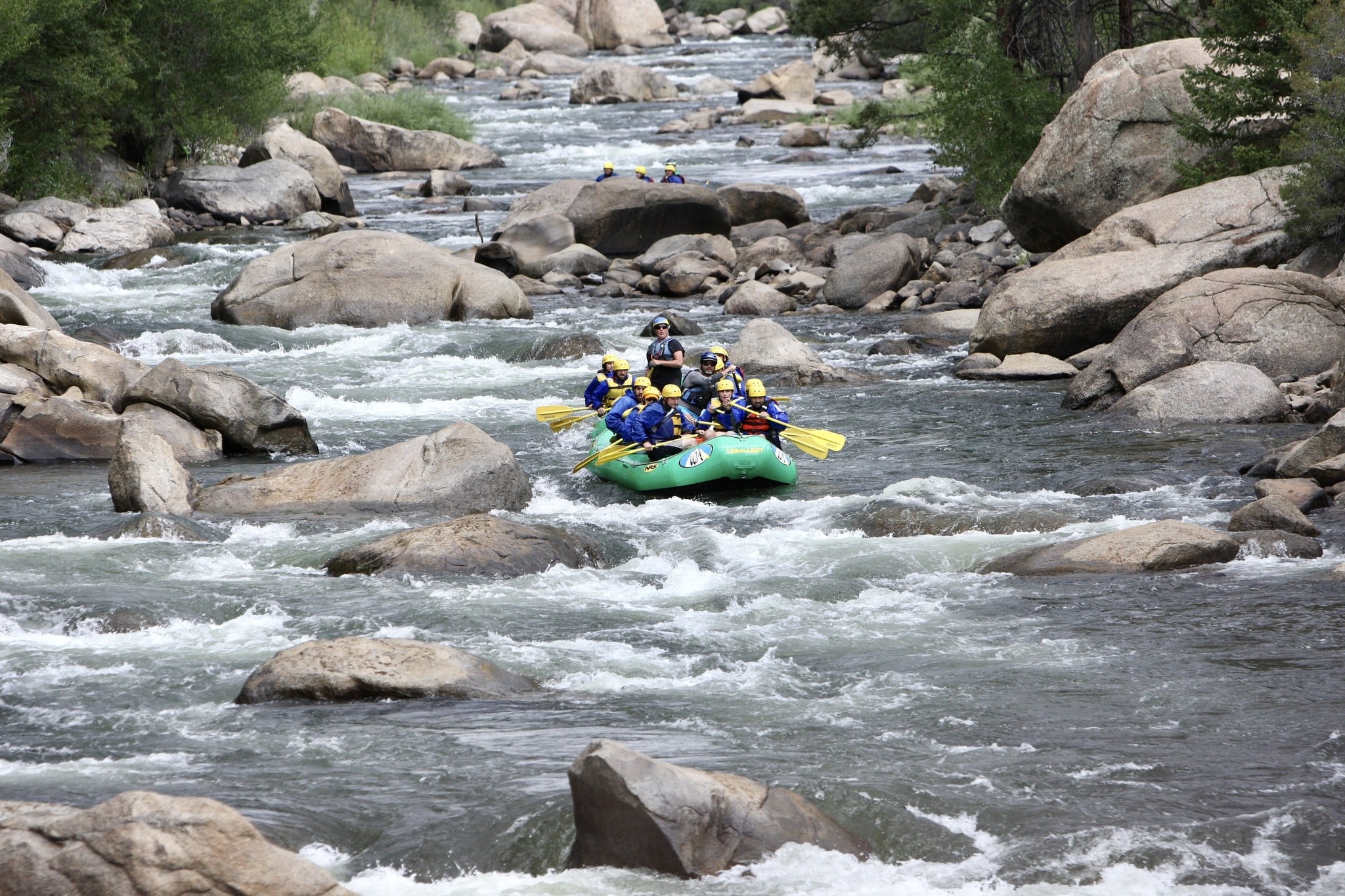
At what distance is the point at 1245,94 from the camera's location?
16.8 m

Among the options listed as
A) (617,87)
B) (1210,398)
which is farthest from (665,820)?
(617,87)

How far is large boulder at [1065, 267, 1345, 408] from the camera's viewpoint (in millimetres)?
13961

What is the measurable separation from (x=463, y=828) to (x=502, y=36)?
163 feet

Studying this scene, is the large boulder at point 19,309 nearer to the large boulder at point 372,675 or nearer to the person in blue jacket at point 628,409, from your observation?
the person in blue jacket at point 628,409

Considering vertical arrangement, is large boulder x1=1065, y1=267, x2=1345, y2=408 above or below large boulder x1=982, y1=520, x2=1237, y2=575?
above

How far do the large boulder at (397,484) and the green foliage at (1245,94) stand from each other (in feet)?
31.7

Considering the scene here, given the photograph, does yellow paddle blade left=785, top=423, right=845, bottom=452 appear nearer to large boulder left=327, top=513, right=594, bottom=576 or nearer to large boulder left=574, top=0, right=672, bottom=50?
large boulder left=327, top=513, right=594, bottom=576

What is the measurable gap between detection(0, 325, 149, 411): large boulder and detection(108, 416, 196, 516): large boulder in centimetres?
286

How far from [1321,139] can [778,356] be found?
595 centimetres

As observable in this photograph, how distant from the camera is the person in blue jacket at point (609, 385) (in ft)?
45.6

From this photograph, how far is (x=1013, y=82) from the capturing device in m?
21.5

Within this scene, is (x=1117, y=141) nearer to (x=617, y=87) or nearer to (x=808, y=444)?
(x=808, y=444)

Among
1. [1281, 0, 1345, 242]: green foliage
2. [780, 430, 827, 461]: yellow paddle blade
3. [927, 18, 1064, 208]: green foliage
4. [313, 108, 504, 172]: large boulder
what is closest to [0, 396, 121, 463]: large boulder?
[780, 430, 827, 461]: yellow paddle blade

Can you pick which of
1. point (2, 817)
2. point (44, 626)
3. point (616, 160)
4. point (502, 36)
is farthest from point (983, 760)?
point (502, 36)
